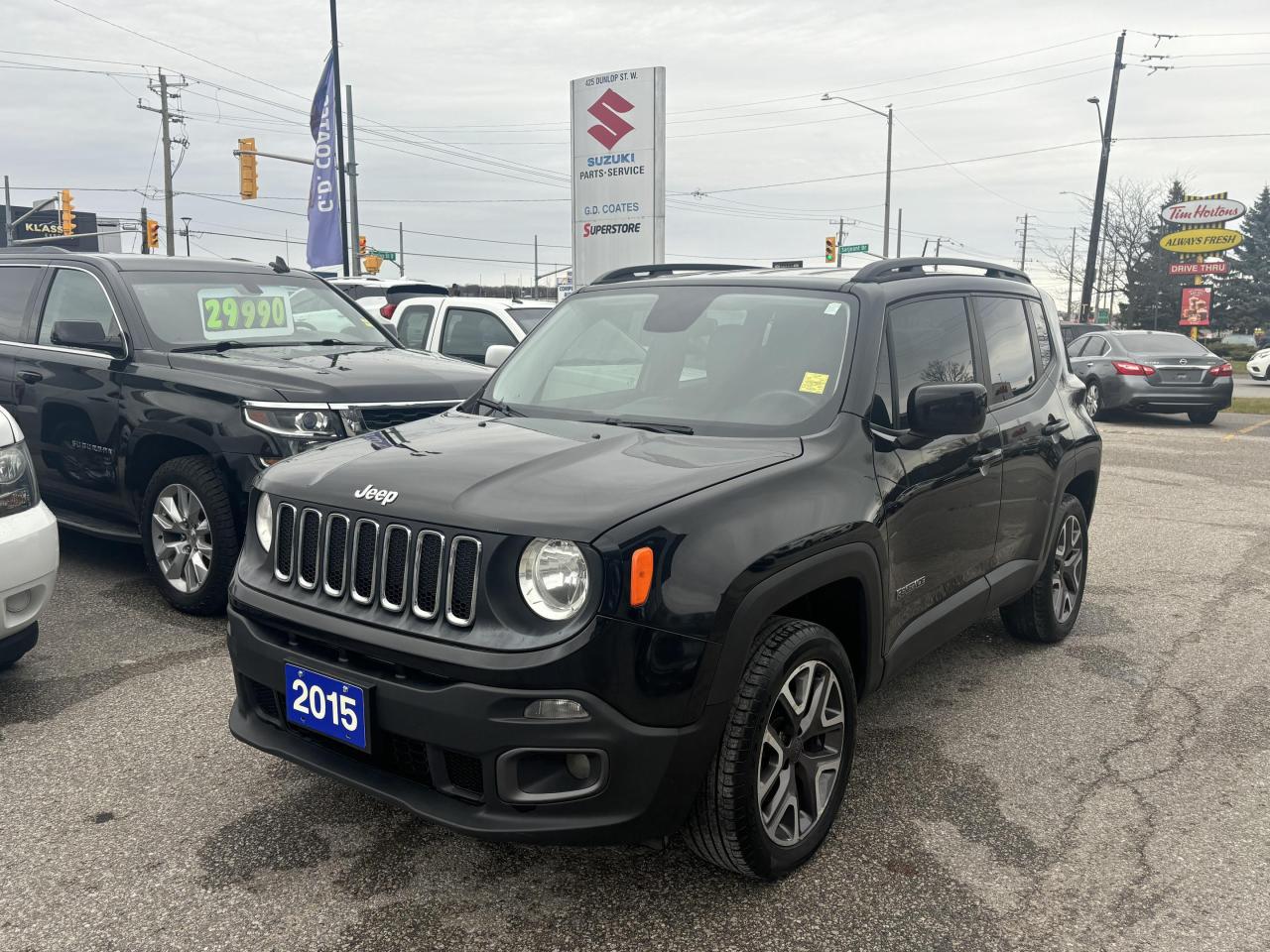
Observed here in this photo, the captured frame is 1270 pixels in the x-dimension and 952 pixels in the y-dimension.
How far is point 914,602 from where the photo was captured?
364cm

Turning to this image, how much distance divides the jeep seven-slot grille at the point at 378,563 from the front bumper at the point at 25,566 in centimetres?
147

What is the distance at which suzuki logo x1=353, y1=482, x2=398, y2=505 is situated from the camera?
284 centimetres

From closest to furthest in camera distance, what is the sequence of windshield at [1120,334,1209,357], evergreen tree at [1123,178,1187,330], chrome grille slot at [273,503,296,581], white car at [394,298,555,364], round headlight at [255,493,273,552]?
chrome grille slot at [273,503,296,581] → round headlight at [255,493,273,552] → white car at [394,298,555,364] → windshield at [1120,334,1209,357] → evergreen tree at [1123,178,1187,330]

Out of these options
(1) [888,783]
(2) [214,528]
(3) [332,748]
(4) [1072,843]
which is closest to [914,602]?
(1) [888,783]

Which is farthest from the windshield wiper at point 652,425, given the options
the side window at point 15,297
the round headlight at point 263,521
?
the side window at point 15,297

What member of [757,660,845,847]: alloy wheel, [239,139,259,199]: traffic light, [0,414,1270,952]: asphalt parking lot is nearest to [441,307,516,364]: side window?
[0,414,1270,952]: asphalt parking lot

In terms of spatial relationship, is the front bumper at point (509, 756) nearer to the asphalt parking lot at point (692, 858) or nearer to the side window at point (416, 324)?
the asphalt parking lot at point (692, 858)

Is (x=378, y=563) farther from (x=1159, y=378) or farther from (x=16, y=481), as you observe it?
(x=1159, y=378)

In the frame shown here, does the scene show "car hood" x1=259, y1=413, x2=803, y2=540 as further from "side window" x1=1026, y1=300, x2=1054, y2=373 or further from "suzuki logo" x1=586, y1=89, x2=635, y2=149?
"suzuki logo" x1=586, y1=89, x2=635, y2=149

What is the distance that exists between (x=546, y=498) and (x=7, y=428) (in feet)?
8.81

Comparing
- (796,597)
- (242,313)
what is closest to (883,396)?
(796,597)

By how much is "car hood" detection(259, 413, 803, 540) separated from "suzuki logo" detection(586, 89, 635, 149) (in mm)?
12312

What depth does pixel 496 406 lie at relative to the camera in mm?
4078

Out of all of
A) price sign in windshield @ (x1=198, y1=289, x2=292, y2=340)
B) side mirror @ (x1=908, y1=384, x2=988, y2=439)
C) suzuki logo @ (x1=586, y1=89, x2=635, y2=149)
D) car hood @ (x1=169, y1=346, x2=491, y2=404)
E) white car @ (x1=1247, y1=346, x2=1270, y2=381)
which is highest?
suzuki logo @ (x1=586, y1=89, x2=635, y2=149)
